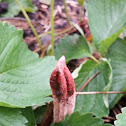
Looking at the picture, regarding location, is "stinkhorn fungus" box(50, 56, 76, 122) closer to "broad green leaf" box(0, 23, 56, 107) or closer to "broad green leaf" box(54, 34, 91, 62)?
"broad green leaf" box(0, 23, 56, 107)

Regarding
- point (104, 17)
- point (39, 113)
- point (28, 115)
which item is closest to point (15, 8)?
point (104, 17)

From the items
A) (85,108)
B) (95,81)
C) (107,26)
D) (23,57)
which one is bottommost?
(85,108)

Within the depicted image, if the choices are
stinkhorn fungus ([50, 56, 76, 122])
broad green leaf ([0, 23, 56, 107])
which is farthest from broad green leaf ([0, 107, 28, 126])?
stinkhorn fungus ([50, 56, 76, 122])

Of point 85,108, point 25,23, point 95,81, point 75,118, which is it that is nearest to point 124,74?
point 95,81

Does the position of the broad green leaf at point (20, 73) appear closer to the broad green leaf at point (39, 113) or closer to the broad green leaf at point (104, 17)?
the broad green leaf at point (39, 113)

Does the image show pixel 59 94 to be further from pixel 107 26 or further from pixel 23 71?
pixel 107 26

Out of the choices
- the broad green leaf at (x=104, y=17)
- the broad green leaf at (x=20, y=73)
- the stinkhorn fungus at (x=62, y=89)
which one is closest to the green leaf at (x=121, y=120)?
the stinkhorn fungus at (x=62, y=89)
